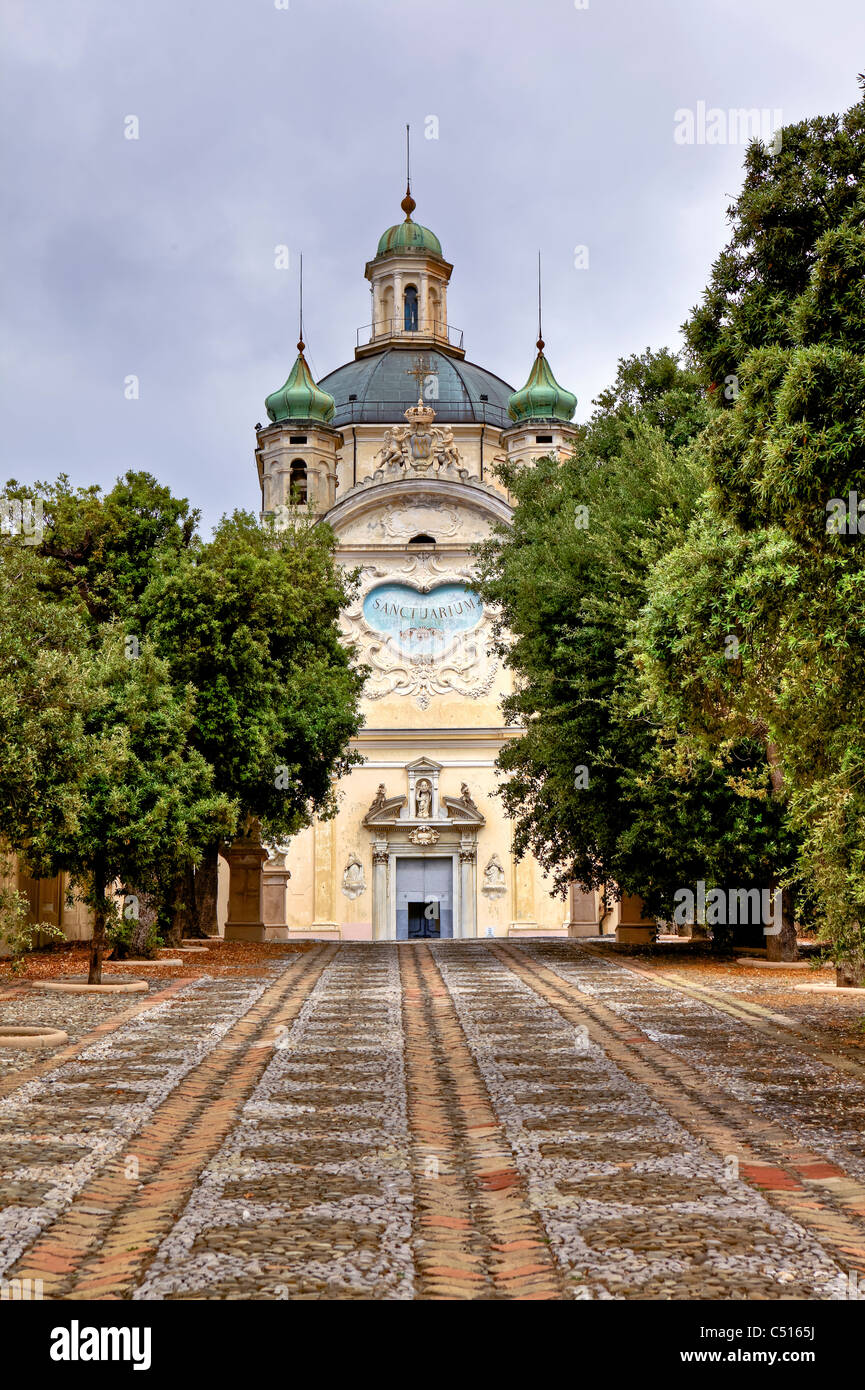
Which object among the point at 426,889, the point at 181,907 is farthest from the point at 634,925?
the point at 426,889

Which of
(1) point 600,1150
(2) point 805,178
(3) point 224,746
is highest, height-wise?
(2) point 805,178

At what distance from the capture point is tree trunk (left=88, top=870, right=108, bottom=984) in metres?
17.3

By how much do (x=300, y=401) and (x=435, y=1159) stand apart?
4369 cm

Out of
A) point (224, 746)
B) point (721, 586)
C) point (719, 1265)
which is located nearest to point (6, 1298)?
point (719, 1265)

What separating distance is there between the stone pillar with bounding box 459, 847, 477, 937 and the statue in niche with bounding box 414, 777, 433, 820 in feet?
5.33

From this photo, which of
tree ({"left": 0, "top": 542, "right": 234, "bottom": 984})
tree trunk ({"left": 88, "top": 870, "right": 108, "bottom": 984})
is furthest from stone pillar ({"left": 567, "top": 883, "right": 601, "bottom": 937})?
tree trunk ({"left": 88, "top": 870, "right": 108, "bottom": 984})

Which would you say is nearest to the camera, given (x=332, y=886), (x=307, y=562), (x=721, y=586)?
(x=721, y=586)

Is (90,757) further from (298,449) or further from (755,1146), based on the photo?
(298,449)

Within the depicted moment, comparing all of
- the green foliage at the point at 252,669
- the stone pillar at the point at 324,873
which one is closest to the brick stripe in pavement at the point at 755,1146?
the green foliage at the point at 252,669

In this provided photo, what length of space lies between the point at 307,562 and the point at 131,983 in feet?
43.0

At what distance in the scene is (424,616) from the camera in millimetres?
45031

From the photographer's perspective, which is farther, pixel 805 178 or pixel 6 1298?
pixel 805 178
